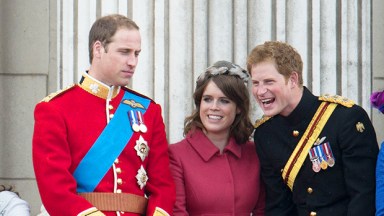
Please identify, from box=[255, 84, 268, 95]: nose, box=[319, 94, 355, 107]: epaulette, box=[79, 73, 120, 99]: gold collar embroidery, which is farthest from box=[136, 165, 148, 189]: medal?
box=[319, 94, 355, 107]: epaulette

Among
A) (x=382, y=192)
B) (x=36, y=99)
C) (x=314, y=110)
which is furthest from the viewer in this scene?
(x=36, y=99)

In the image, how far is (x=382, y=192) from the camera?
226 inches

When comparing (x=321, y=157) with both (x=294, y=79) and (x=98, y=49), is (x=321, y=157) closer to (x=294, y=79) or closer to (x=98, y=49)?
(x=294, y=79)

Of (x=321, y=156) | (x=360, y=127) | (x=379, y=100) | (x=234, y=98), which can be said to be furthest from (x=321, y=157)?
(x=234, y=98)

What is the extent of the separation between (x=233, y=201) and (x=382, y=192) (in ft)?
3.17

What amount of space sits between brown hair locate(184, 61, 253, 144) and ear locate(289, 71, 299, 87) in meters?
0.40

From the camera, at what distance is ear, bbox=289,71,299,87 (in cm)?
609

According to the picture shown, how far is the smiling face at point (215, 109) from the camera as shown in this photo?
6.36m

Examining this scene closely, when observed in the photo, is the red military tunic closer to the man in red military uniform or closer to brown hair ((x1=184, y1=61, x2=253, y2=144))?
the man in red military uniform

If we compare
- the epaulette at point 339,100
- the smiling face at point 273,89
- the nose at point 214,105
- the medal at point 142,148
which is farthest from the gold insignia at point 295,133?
the medal at point 142,148

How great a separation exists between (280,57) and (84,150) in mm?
1234

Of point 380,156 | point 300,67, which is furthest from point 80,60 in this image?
point 380,156

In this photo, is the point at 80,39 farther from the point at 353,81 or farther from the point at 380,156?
the point at 380,156

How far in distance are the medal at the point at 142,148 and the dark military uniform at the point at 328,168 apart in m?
0.75
